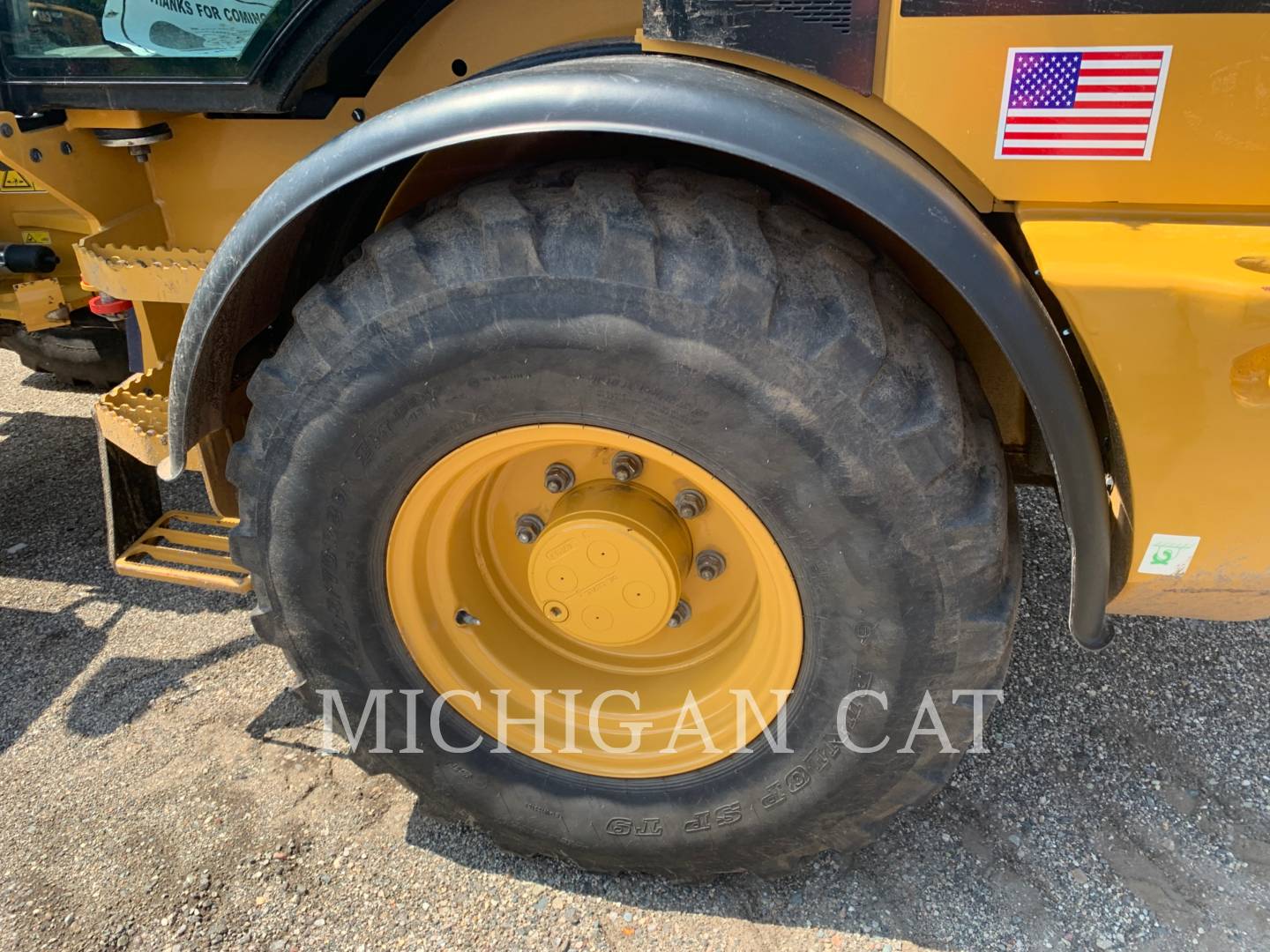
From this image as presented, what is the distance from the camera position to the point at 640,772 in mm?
1951

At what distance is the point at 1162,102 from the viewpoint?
1.36 m

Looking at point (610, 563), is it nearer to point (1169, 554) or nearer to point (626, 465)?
point (626, 465)

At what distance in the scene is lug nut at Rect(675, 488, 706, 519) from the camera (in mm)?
1858

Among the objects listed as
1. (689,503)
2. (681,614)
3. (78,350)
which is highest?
(689,503)

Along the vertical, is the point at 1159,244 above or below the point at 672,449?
above

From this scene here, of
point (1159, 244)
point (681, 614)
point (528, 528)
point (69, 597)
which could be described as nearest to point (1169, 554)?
point (1159, 244)

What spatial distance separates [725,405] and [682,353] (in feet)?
0.37

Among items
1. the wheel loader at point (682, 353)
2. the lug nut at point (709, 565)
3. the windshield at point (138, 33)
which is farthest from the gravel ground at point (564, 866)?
the windshield at point (138, 33)

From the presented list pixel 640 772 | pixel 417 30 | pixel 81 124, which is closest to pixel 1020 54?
pixel 417 30

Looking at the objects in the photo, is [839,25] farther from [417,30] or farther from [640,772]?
[640,772]

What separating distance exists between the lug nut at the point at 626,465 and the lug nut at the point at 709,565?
0.74 ft

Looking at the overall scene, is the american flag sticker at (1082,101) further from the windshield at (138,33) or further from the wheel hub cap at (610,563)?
the windshield at (138,33)

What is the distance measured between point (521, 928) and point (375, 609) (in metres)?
0.75

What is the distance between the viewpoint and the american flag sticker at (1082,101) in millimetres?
1338
